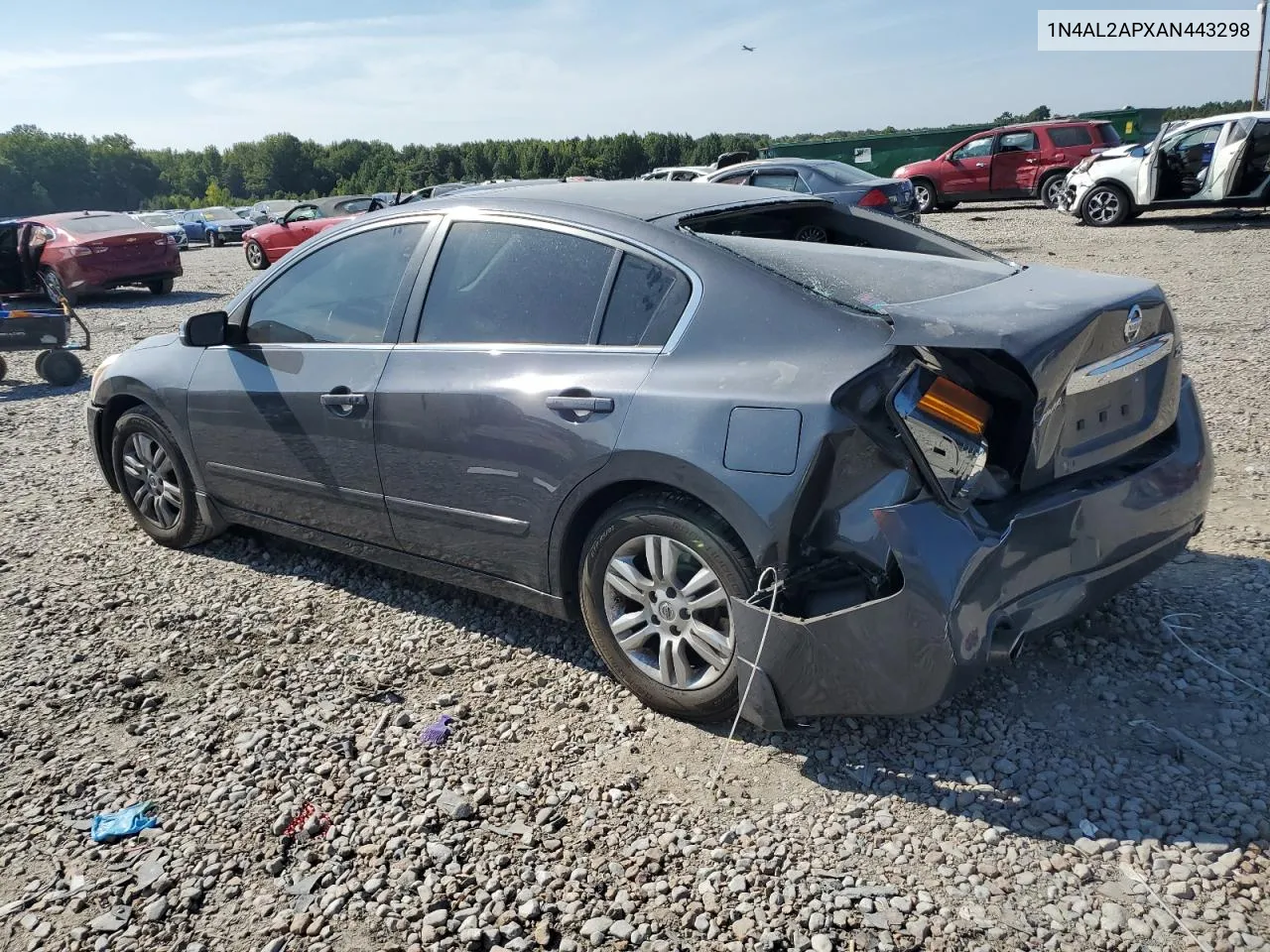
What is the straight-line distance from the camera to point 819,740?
313 centimetres

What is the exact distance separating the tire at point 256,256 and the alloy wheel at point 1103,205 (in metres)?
16.5

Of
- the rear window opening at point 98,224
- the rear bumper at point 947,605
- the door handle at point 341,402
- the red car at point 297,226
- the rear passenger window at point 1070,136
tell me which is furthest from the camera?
the rear passenger window at point 1070,136

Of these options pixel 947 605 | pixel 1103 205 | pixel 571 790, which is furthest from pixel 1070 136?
pixel 571 790

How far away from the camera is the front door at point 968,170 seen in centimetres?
2256

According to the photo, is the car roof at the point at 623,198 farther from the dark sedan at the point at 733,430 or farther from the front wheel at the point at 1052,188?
the front wheel at the point at 1052,188

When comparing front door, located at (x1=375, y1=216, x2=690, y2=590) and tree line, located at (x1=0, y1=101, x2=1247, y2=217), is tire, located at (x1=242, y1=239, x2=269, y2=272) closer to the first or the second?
front door, located at (x1=375, y1=216, x2=690, y2=590)

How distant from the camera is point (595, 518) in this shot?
3338 millimetres

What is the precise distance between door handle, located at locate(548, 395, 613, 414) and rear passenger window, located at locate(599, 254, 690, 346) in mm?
219

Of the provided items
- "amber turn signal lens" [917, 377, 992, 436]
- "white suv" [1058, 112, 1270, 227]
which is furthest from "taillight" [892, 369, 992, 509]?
"white suv" [1058, 112, 1270, 227]

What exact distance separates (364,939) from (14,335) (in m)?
9.39

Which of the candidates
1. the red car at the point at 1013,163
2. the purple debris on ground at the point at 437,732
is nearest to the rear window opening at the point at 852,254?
the purple debris on ground at the point at 437,732

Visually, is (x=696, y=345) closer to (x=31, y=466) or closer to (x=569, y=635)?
(x=569, y=635)

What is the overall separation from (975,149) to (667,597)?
73.6 ft

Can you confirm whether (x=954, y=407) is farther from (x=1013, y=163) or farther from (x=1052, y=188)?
(x=1013, y=163)
